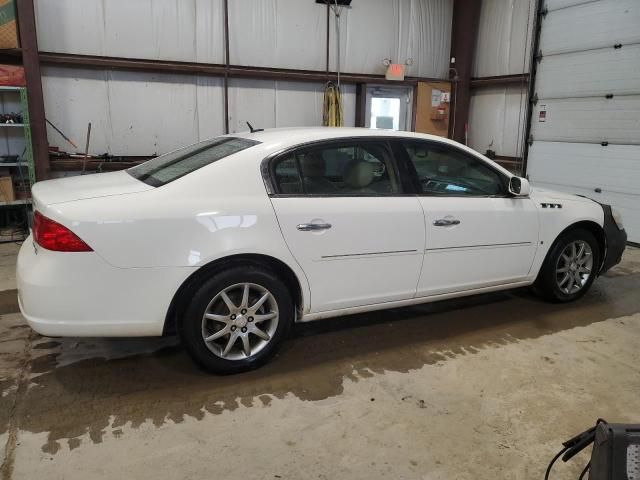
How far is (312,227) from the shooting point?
299 cm

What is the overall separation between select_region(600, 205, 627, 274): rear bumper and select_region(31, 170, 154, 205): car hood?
3.60 meters

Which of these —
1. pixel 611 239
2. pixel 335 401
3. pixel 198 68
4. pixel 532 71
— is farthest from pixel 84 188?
pixel 532 71

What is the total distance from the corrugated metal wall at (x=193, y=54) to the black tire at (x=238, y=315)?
16.8 feet

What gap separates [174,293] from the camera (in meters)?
2.73

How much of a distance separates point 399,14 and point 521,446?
308 inches

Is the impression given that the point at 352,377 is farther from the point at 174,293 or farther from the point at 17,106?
the point at 17,106

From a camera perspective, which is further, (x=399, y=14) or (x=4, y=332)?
(x=399, y=14)

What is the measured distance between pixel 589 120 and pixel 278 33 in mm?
4680

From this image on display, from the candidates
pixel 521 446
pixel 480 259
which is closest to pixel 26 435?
pixel 521 446

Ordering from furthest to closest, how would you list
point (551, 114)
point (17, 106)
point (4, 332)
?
point (551, 114) → point (17, 106) → point (4, 332)

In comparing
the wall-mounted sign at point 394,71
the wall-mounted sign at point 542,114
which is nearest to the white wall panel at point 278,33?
the wall-mounted sign at point 394,71

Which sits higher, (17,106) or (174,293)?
(17,106)

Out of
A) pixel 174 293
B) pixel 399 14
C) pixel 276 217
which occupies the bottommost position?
pixel 174 293

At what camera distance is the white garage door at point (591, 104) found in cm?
683
